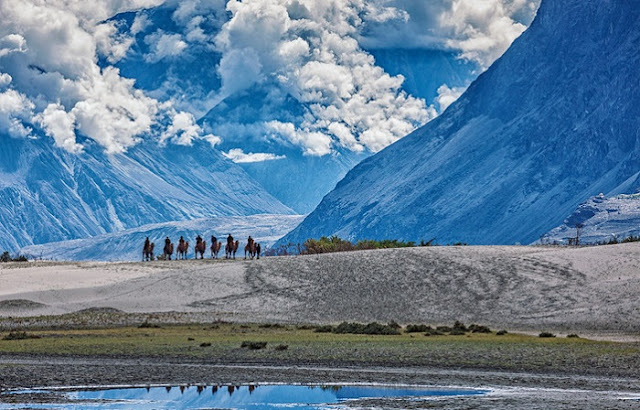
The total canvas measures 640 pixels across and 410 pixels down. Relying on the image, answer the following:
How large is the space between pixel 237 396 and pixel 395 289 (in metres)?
42.6

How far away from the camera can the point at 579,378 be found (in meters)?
42.9

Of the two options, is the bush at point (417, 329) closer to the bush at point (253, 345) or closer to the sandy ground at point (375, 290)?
the sandy ground at point (375, 290)

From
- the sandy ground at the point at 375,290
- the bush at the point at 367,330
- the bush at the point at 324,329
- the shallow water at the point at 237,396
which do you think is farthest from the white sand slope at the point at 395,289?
the shallow water at the point at 237,396

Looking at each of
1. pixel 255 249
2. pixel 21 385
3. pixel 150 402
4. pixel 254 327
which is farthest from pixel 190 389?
pixel 255 249

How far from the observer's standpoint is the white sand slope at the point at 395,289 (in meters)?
71.8

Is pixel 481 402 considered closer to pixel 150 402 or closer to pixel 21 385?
pixel 150 402

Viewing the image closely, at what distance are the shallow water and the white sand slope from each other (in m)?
28.1

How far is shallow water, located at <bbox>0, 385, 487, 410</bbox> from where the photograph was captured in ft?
118

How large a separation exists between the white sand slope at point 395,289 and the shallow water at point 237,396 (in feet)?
92.1

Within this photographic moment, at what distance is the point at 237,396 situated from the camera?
38156mm

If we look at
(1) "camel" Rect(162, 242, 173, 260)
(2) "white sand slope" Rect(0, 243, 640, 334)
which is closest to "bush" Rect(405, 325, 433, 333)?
(2) "white sand slope" Rect(0, 243, 640, 334)

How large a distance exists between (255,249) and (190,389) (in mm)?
73706

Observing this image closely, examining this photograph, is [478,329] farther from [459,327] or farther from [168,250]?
[168,250]

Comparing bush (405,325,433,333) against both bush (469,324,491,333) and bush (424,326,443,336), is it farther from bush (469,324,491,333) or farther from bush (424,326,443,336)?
bush (469,324,491,333)
